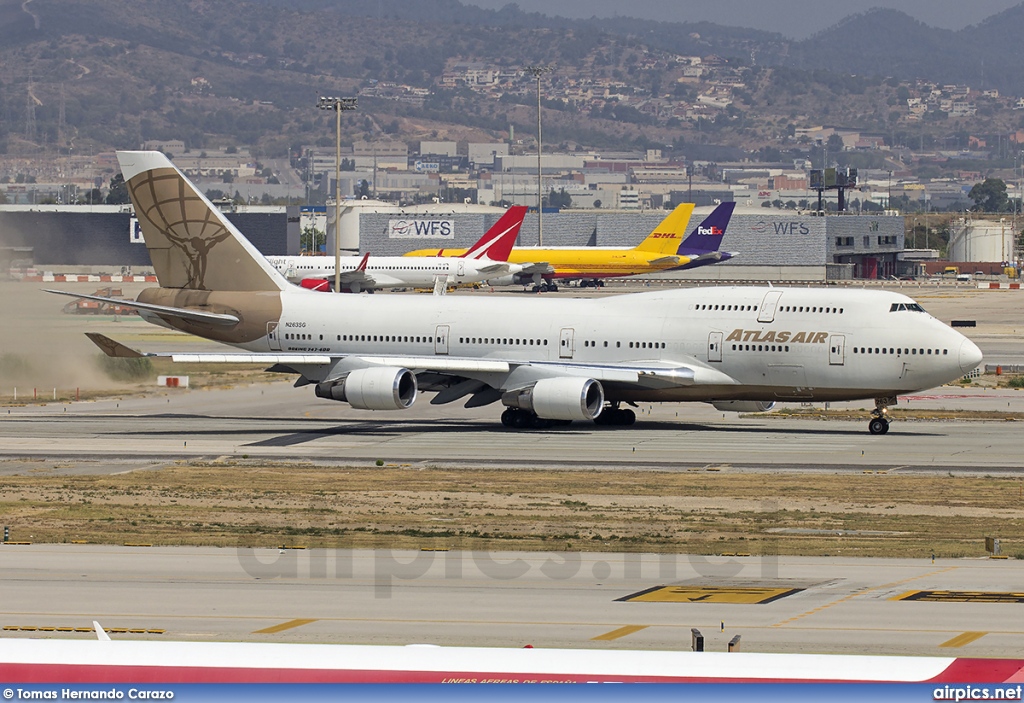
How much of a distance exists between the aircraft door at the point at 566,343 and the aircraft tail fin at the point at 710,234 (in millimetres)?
99742

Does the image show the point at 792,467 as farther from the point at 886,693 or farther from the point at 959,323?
the point at 959,323

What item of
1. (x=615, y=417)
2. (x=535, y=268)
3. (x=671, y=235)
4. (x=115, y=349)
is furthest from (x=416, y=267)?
(x=115, y=349)

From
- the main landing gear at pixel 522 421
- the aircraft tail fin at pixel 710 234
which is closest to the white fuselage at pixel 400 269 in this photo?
the aircraft tail fin at pixel 710 234

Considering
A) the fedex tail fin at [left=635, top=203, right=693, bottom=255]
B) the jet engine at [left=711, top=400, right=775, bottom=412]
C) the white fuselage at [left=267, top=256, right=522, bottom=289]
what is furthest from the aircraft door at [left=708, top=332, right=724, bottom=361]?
the fedex tail fin at [left=635, top=203, right=693, bottom=255]

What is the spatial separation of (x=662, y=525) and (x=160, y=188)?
3184 cm

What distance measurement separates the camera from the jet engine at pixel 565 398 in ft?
171

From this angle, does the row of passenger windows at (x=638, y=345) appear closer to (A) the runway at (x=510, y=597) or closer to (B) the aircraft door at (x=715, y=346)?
(B) the aircraft door at (x=715, y=346)

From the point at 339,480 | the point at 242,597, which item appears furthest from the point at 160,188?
Result: the point at 242,597

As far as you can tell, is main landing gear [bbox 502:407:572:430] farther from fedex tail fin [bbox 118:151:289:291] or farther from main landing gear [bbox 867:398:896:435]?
main landing gear [bbox 867:398:896:435]

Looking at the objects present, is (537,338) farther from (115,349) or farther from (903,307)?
(115,349)

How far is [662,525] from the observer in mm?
34312

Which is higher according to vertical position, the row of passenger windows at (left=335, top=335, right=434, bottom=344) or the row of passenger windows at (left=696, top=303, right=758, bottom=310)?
the row of passenger windows at (left=696, top=303, right=758, bottom=310)

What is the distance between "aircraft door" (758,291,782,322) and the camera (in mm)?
53000

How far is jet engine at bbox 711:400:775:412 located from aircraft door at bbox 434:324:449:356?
10090mm
